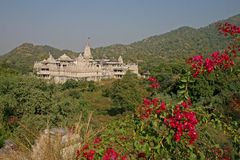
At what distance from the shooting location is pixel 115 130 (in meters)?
3.22

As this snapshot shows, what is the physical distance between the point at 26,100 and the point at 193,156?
9990 mm

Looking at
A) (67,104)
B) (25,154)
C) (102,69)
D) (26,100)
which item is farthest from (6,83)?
(102,69)

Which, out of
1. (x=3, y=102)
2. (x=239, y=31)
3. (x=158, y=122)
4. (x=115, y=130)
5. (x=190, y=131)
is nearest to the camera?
(x=190, y=131)

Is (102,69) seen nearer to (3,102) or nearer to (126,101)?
(126,101)

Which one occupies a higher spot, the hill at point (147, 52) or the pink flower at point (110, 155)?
the hill at point (147, 52)

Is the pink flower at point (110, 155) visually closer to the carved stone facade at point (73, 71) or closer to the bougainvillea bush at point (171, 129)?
the bougainvillea bush at point (171, 129)

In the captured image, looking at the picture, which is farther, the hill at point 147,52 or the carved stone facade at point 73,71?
the hill at point 147,52

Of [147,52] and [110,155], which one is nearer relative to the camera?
[110,155]

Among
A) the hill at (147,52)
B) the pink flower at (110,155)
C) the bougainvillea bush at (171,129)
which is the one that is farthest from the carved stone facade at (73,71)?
the pink flower at (110,155)

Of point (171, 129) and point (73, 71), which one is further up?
point (171, 129)

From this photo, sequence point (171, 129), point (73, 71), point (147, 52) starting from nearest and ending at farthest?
point (171, 129) → point (73, 71) → point (147, 52)

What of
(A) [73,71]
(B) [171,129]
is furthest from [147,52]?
(B) [171,129]

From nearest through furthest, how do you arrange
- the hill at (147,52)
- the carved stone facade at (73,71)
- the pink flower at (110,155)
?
the pink flower at (110,155) < the carved stone facade at (73,71) < the hill at (147,52)

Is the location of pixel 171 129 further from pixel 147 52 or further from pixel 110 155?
pixel 147 52
